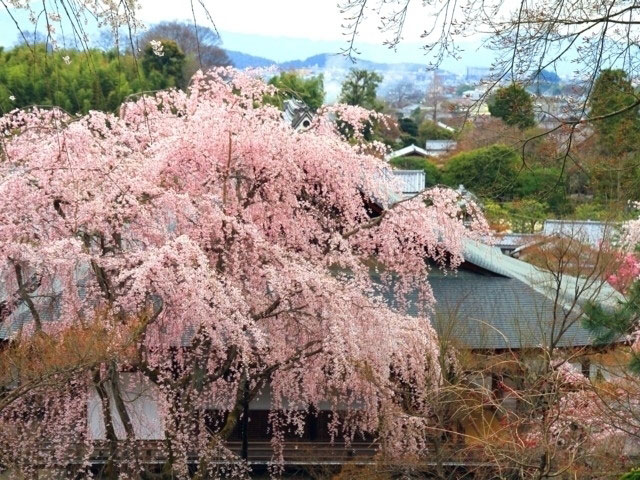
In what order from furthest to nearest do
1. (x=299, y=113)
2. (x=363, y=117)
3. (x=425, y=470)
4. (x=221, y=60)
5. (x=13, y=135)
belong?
(x=221, y=60) < (x=299, y=113) < (x=363, y=117) < (x=13, y=135) < (x=425, y=470)

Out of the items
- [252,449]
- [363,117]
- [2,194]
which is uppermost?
[363,117]

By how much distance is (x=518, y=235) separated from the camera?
938 inches

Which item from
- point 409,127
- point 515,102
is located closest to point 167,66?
point 409,127

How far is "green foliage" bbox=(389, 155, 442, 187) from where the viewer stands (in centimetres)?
3110

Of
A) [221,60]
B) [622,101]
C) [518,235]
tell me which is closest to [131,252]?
[622,101]

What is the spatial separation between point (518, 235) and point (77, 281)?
56.8 feet

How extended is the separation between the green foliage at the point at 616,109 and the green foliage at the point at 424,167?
77.3ft

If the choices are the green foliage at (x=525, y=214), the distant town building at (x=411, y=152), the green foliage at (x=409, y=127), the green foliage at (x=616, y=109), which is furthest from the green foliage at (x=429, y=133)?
the green foliage at (x=616, y=109)

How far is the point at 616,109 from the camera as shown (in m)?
5.30

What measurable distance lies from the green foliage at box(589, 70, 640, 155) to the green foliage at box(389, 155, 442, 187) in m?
23.6

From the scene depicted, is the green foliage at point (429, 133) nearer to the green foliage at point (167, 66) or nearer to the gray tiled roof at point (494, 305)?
the green foliage at point (167, 66)

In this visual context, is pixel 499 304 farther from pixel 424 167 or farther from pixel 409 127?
pixel 409 127

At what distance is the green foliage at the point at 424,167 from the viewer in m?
31.1

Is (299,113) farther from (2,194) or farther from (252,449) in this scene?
(2,194)
